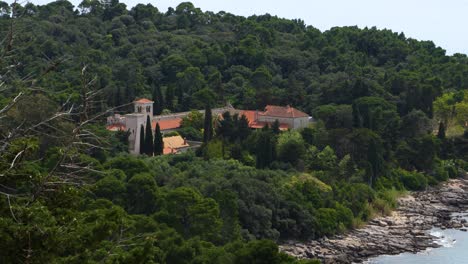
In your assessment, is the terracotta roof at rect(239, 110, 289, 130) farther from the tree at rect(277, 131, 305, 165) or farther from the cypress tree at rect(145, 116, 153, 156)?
the cypress tree at rect(145, 116, 153, 156)

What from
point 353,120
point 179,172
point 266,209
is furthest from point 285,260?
point 353,120

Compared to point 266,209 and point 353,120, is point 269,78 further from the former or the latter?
point 266,209

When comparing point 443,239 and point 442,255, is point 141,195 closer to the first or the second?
point 442,255

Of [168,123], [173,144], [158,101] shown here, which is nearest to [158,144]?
[173,144]

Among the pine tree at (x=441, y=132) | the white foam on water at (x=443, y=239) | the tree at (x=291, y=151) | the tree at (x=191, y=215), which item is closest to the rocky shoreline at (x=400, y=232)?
the white foam on water at (x=443, y=239)

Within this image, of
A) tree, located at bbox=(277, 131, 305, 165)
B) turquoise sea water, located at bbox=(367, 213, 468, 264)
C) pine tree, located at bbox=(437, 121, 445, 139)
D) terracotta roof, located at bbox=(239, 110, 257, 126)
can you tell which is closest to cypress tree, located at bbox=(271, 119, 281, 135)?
terracotta roof, located at bbox=(239, 110, 257, 126)

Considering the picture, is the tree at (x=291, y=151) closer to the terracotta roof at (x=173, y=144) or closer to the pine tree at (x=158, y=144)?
the terracotta roof at (x=173, y=144)
